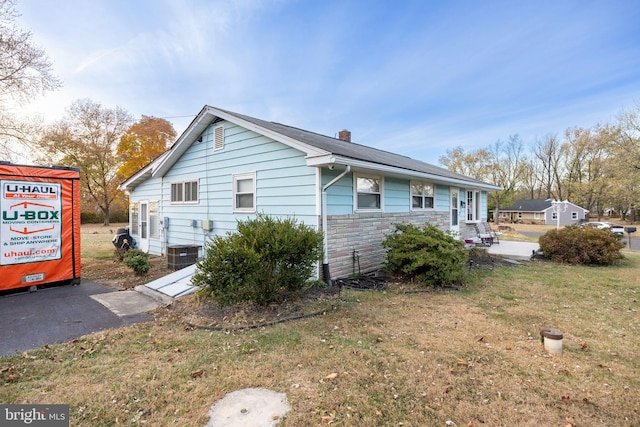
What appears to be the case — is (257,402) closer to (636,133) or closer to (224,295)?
(224,295)

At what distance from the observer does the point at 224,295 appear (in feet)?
15.1

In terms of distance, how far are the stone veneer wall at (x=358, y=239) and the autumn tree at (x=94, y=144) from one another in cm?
2878

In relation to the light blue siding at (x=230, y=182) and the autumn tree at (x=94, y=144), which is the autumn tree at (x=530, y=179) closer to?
the light blue siding at (x=230, y=182)

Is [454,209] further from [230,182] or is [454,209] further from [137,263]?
[137,263]

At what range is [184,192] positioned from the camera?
1020 centimetres

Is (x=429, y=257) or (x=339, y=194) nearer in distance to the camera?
A: (x=429, y=257)

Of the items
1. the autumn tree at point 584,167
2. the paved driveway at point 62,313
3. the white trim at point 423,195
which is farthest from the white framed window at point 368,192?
the autumn tree at point 584,167

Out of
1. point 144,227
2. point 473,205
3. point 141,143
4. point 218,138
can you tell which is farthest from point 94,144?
point 473,205

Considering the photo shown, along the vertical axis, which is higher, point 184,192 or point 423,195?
point 184,192

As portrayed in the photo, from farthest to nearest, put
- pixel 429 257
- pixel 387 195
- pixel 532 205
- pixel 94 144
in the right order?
1. pixel 532 205
2. pixel 94 144
3. pixel 387 195
4. pixel 429 257

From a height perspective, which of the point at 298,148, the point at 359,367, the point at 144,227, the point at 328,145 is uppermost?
the point at 328,145

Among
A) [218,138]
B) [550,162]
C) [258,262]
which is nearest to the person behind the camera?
[258,262]

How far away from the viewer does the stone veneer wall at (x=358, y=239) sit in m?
6.85

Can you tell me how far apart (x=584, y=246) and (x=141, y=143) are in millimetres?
31975
